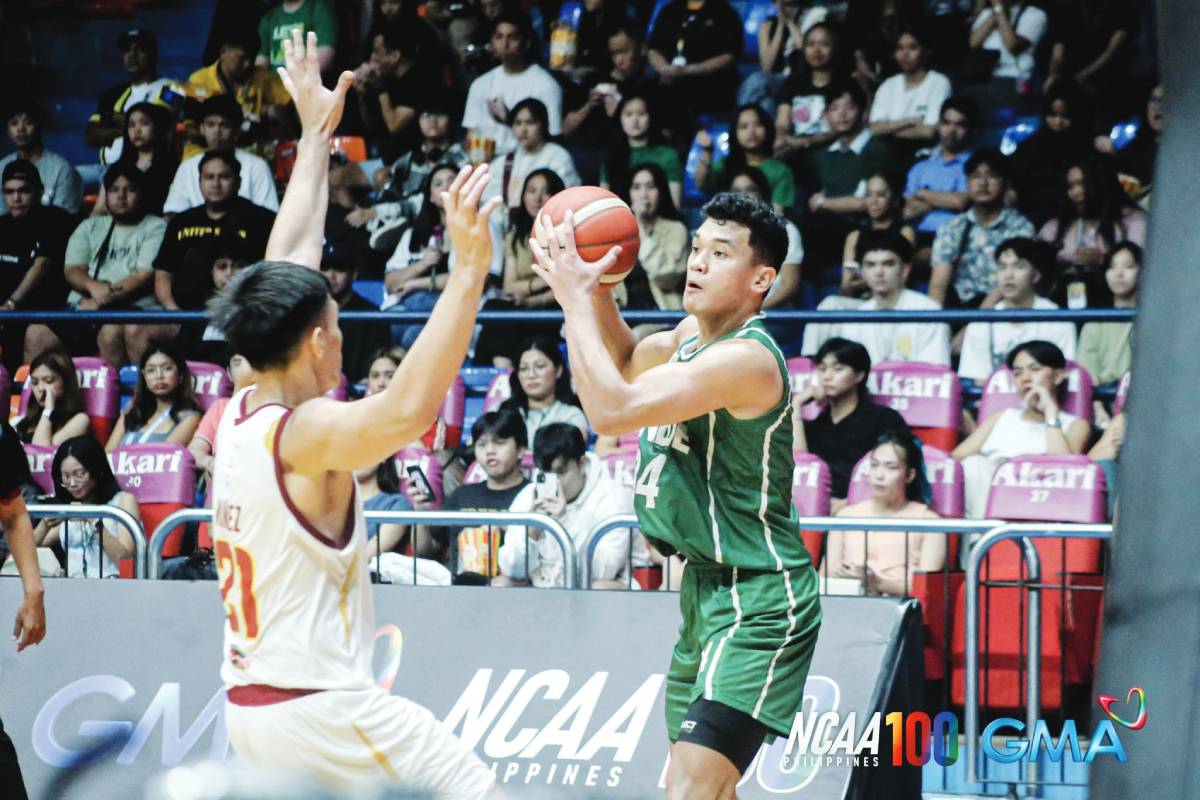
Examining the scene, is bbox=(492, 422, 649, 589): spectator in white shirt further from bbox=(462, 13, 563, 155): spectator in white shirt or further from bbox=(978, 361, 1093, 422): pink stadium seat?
bbox=(462, 13, 563, 155): spectator in white shirt

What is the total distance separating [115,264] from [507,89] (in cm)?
316

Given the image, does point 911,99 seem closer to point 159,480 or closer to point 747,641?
point 159,480

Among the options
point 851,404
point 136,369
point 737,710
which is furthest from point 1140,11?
point 737,710

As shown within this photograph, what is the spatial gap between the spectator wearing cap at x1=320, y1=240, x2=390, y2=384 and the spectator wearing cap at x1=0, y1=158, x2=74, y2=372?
2.04 m

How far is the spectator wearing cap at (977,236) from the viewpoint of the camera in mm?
9258

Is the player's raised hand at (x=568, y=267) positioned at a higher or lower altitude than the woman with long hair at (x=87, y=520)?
higher

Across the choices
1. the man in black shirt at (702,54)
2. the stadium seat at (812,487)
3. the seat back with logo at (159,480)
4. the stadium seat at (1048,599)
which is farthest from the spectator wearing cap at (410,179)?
the stadium seat at (1048,599)

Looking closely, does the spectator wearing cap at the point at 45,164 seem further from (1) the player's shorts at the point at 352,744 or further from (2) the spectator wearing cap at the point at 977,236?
(1) the player's shorts at the point at 352,744

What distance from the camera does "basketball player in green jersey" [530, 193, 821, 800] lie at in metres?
3.96

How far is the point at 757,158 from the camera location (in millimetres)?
10250

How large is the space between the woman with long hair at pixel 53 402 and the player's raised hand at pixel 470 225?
22.3 ft

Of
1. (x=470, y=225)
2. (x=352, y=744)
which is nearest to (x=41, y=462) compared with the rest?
(x=352, y=744)

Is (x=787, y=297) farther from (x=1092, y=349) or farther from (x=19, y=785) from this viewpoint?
(x=19, y=785)

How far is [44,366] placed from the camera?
9469 mm
